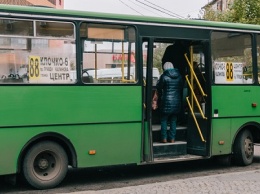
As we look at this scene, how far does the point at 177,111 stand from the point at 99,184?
2168 millimetres

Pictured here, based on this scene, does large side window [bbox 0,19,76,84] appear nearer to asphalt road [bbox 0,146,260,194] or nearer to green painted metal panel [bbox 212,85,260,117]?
asphalt road [bbox 0,146,260,194]

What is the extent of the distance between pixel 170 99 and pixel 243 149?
2.12 m

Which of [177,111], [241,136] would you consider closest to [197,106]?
[177,111]

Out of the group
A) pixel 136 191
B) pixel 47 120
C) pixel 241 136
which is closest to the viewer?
pixel 136 191

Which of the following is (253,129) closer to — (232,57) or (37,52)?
(232,57)

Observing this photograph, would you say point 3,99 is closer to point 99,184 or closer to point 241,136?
point 99,184

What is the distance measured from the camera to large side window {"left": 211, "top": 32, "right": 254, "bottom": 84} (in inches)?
418

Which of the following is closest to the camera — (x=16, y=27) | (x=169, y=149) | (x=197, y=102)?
(x=16, y=27)

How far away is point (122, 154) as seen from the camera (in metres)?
9.24

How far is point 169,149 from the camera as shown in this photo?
1005 centimetres

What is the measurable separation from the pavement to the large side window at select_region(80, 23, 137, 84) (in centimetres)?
202

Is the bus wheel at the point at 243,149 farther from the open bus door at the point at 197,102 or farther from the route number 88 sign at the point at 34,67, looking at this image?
the route number 88 sign at the point at 34,67

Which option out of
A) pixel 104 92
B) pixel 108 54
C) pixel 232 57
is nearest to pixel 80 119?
pixel 104 92

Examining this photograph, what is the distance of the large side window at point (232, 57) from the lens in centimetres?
1062
